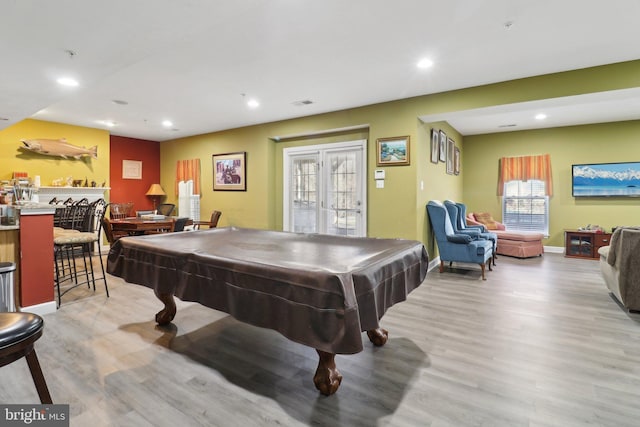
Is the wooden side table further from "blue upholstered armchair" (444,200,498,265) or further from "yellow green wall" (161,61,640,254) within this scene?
"blue upholstered armchair" (444,200,498,265)

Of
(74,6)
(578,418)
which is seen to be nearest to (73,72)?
(74,6)

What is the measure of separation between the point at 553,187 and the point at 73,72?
8.27 metres

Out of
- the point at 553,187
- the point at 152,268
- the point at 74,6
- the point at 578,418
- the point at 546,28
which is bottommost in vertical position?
the point at 578,418

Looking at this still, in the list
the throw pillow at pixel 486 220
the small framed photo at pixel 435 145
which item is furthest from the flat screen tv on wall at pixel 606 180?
the small framed photo at pixel 435 145

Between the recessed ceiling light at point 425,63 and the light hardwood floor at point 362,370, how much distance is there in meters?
2.64

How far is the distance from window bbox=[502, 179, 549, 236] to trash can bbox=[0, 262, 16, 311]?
26.8 ft

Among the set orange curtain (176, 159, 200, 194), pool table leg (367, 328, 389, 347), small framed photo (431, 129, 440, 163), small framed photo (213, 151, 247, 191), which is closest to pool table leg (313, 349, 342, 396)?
pool table leg (367, 328, 389, 347)

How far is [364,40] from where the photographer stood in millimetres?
3059

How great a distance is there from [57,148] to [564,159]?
1008 cm

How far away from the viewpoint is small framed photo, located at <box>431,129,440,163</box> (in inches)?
213

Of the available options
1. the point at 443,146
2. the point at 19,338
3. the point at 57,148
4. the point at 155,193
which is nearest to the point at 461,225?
the point at 443,146

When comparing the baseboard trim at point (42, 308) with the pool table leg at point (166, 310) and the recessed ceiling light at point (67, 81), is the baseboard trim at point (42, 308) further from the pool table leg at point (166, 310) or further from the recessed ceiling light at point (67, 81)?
the recessed ceiling light at point (67, 81)

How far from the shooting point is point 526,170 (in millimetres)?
7023

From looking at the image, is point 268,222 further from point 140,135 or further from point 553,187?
point 553,187
